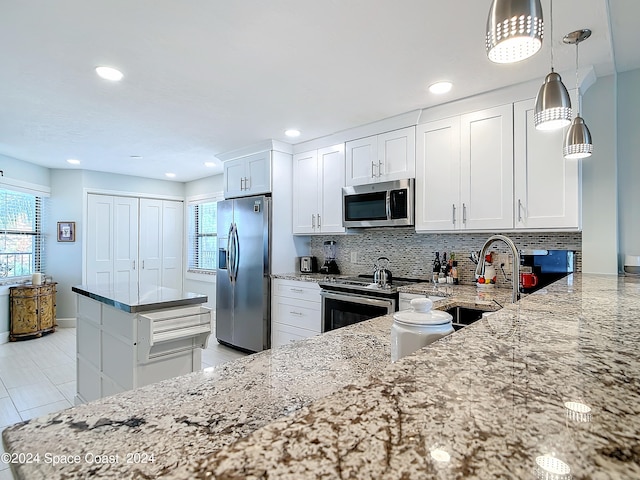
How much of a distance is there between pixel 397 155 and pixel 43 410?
11.8 ft

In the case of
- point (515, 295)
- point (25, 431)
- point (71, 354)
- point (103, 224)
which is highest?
point (103, 224)

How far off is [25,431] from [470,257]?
3135 millimetres

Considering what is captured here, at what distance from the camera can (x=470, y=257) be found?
3.17m

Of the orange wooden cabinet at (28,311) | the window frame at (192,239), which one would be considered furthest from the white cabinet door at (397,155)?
the orange wooden cabinet at (28,311)

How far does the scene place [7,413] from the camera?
8.91 feet

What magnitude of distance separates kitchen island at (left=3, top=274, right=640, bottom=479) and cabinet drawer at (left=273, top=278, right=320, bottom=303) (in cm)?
246

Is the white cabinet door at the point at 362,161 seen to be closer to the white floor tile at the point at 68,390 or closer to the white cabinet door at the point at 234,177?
the white cabinet door at the point at 234,177

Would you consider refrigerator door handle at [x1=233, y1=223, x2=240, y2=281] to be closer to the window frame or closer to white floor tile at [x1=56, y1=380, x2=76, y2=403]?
white floor tile at [x1=56, y1=380, x2=76, y2=403]

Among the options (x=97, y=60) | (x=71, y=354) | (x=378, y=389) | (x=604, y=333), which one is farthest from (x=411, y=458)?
(x=71, y=354)

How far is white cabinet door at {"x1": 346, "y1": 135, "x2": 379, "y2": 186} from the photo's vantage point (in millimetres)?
3473

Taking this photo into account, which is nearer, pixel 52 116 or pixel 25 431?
pixel 25 431

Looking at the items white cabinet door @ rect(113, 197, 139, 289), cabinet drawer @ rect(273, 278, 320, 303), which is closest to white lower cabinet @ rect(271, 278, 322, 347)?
cabinet drawer @ rect(273, 278, 320, 303)

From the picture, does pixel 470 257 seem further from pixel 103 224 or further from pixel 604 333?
pixel 103 224

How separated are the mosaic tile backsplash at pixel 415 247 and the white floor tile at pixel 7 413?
3.07 meters
